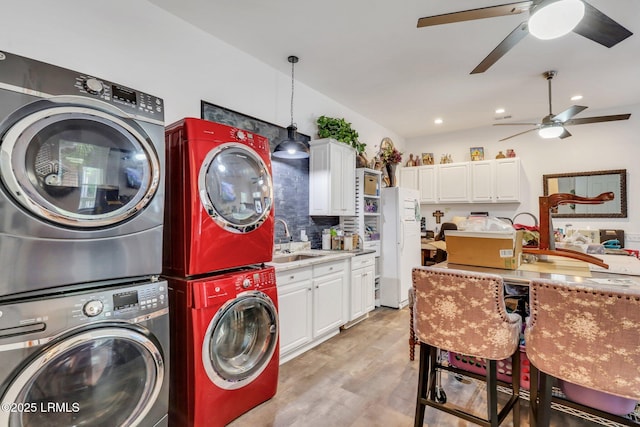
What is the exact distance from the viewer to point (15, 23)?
1.70 metres

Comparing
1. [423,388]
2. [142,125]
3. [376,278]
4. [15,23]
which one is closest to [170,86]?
[15,23]

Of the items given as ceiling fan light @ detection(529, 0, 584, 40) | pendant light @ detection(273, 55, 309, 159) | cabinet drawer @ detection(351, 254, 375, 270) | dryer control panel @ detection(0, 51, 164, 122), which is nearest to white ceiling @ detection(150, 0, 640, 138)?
pendant light @ detection(273, 55, 309, 159)

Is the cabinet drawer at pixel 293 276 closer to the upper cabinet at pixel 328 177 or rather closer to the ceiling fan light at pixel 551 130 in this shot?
the upper cabinet at pixel 328 177

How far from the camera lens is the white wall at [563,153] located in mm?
4664

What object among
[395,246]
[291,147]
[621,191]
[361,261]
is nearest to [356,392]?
[361,261]

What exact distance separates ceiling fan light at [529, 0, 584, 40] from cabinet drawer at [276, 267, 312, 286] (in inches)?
94.0

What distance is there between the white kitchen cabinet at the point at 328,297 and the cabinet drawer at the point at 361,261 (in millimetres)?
177

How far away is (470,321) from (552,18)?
5.75 ft

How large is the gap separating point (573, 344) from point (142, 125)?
224 centimetres

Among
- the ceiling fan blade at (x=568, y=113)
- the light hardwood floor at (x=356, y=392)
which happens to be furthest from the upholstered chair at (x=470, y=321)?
the ceiling fan blade at (x=568, y=113)

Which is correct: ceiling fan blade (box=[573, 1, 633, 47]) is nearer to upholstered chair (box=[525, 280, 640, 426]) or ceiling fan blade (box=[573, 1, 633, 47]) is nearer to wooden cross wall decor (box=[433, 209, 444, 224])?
upholstered chair (box=[525, 280, 640, 426])

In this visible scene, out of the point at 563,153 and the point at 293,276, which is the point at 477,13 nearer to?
the point at 293,276

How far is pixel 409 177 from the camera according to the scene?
6.35m

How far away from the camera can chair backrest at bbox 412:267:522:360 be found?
5.03ft
